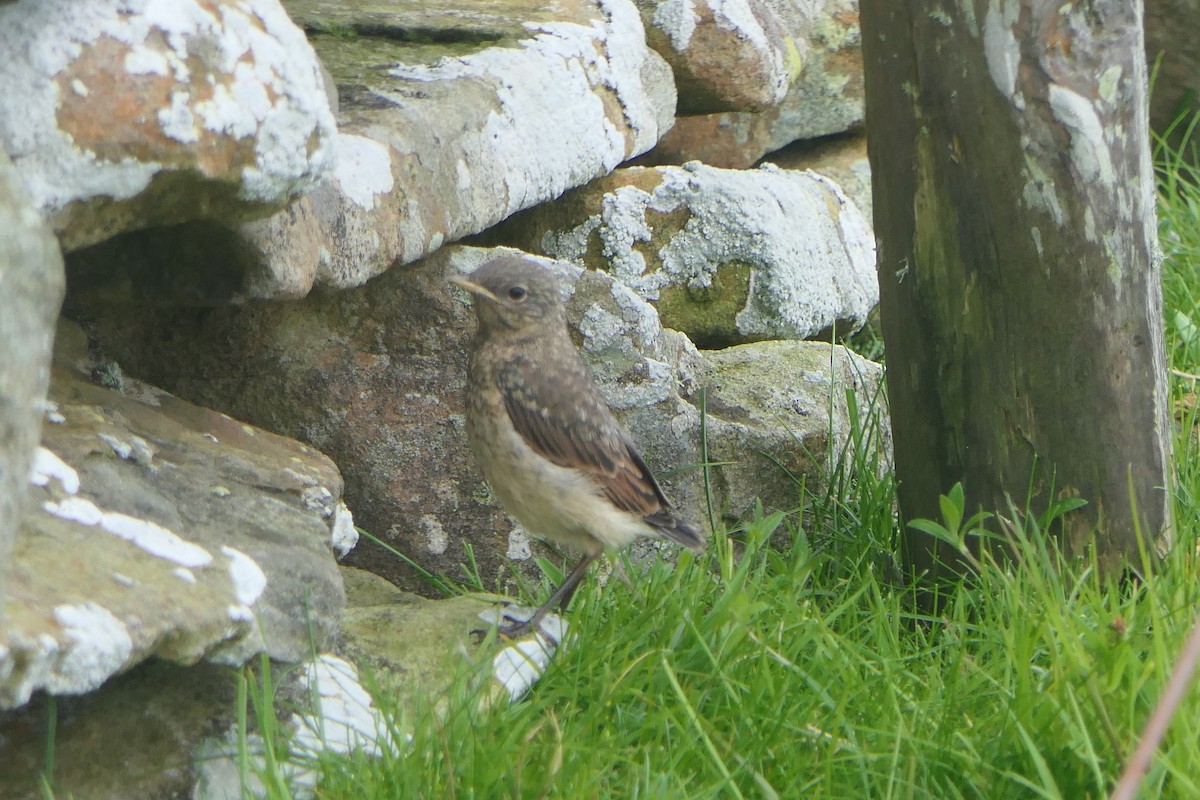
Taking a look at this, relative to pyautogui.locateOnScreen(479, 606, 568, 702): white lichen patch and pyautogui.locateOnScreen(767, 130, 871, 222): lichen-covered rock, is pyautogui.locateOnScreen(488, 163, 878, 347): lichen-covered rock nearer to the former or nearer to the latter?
pyautogui.locateOnScreen(767, 130, 871, 222): lichen-covered rock

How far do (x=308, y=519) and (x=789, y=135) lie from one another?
4.45 metres

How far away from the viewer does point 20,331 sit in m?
2.03

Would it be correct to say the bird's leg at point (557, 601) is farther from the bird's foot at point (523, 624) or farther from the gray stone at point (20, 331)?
the gray stone at point (20, 331)

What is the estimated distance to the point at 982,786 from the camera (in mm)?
2912

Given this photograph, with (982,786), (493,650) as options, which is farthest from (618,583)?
(982,786)

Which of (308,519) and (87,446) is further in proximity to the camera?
(308,519)

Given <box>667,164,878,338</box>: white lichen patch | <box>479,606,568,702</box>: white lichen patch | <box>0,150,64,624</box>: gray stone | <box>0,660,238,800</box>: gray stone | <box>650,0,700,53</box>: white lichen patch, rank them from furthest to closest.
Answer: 1. <box>650,0,700,53</box>: white lichen patch
2. <box>667,164,878,338</box>: white lichen patch
3. <box>479,606,568,702</box>: white lichen patch
4. <box>0,660,238,800</box>: gray stone
5. <box>0,150,64,624</box>: gray stone

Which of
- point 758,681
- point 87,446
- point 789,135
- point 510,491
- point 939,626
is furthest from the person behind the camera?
point 789,135

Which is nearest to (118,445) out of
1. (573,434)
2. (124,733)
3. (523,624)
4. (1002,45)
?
(124,733)

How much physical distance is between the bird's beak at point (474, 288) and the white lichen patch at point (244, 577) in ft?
5.20

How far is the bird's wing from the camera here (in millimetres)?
4539

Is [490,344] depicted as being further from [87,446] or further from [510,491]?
[87,446]

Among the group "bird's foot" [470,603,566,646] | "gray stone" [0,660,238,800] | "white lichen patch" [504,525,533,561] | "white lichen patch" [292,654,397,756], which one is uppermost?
"gray stone" [0,660,238,800]

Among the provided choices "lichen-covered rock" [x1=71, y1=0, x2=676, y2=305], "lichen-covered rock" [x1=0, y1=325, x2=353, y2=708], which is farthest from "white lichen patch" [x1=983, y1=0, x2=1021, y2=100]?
"lichen-covered rock" [x1=0, y1=325, x2=353, y2=708]
